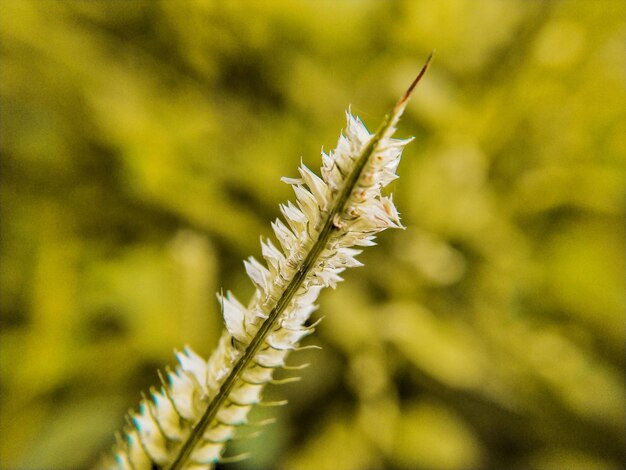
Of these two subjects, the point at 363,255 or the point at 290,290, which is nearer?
the point at 290,290

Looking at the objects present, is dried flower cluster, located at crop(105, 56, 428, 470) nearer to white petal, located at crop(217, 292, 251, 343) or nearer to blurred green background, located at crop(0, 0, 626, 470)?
white petal, located at crop(217, 292, 251, 343)

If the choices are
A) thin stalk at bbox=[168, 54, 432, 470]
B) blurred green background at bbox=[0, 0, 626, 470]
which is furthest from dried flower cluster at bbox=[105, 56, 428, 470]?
blurred green background at bbox=[0, 0, 626, 470]

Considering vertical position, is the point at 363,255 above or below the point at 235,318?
above

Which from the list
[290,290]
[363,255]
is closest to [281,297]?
[290,290]

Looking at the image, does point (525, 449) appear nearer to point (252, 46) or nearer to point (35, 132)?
point (252, 46)

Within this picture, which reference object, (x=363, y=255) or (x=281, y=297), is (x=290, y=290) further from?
(x=363, y=255)

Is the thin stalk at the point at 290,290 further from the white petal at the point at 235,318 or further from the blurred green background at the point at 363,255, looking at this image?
the blurred green background at the point at 363,255

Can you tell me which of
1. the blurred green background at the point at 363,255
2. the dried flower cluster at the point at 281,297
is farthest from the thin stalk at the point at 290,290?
the blurred green background at the point at 363,255
